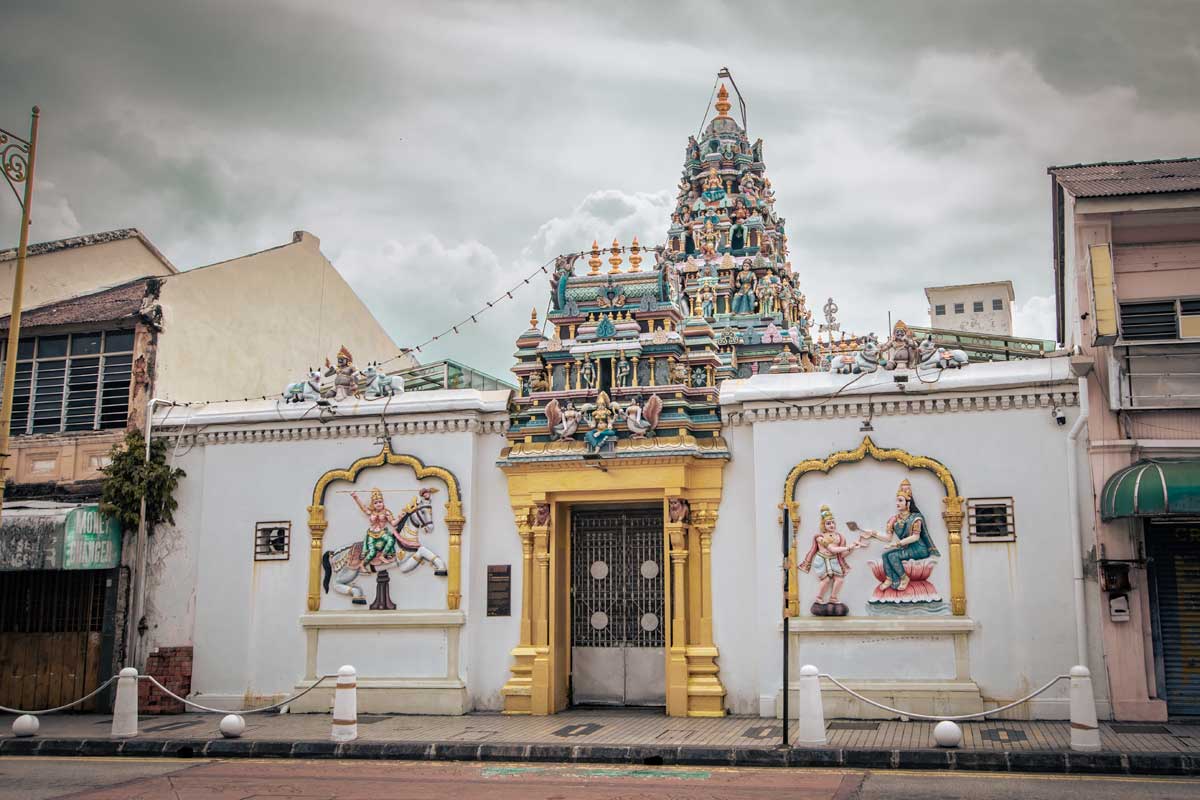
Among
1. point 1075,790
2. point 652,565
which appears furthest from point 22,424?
point 1075,790

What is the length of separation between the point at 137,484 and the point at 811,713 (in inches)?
490

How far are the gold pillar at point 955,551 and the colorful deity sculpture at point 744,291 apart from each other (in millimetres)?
19885

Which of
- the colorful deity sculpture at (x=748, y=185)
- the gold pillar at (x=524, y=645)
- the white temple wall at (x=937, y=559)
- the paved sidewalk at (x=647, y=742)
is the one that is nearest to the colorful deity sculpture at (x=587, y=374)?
the gold pillar at (x=524, y=645)

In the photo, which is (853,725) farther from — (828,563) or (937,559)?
(937,559)

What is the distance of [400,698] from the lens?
18422 millimetres

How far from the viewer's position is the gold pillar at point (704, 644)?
57.0 feet

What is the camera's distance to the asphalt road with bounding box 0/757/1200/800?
11.7 meters

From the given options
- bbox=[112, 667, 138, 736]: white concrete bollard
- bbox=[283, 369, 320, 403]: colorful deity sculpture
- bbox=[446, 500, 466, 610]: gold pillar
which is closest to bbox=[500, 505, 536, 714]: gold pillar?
bbox=[446, 500, 466, 610]: gold pillar

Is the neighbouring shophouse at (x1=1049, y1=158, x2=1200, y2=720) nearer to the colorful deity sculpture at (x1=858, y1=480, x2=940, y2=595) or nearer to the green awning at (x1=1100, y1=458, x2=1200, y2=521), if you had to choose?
the green awning at (x1=1100, y1=458, x2=1200, y2=521)

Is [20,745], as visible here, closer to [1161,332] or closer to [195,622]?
[195,622]

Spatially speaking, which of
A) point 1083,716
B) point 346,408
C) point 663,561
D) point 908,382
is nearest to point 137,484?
point 346,408

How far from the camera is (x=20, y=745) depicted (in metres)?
16.3

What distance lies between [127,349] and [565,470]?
8.81 m

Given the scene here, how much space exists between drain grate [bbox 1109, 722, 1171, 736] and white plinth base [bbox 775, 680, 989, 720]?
1.83m
